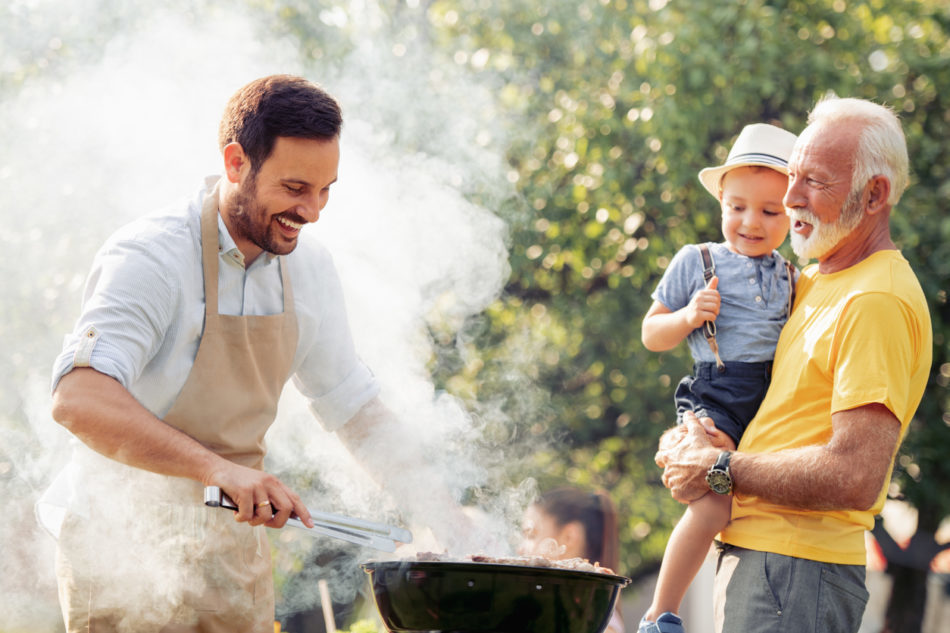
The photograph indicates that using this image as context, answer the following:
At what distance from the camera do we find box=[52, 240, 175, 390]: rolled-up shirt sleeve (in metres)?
2.13

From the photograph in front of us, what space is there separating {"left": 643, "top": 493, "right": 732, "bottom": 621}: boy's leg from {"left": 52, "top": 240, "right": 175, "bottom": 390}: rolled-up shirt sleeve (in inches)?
54.8

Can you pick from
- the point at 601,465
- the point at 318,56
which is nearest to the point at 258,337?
the point at 318,56

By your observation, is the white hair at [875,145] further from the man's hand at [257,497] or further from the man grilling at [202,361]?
the man's hand at [257,497]

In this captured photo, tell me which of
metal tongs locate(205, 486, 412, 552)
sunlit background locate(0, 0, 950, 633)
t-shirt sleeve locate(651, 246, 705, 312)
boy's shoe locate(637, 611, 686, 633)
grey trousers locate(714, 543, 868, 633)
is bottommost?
boy's shoe locate(637, 611, 686, 633)

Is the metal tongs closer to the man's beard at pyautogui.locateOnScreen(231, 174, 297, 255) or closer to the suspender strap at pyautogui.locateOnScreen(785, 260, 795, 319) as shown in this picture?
the man's beard at pyautogui.locateOnScreen(231, 174, 297, 255)

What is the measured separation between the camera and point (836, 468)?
6.88ft

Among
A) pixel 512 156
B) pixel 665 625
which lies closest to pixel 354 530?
pixel 665 625

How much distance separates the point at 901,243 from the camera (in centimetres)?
545

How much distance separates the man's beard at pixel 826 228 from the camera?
2283 millimetres

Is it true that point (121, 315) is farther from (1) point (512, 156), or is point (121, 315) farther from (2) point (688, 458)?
(1) point (512, 156)

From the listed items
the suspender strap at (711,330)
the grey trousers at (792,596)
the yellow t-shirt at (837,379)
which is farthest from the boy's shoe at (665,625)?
the suspender strap at (711,330)

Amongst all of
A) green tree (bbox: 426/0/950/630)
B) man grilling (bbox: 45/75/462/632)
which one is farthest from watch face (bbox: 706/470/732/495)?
green tree (bbox: 426/0/950/630)

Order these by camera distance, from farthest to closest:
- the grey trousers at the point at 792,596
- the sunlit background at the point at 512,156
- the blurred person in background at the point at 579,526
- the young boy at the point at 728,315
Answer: the sunlit background at the point at 512,156
the blurred person in background at the point at 579,526
the young boy at the point at 728,315
the grey trousers at the point at 792,596

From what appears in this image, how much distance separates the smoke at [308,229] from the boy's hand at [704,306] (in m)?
1.02
